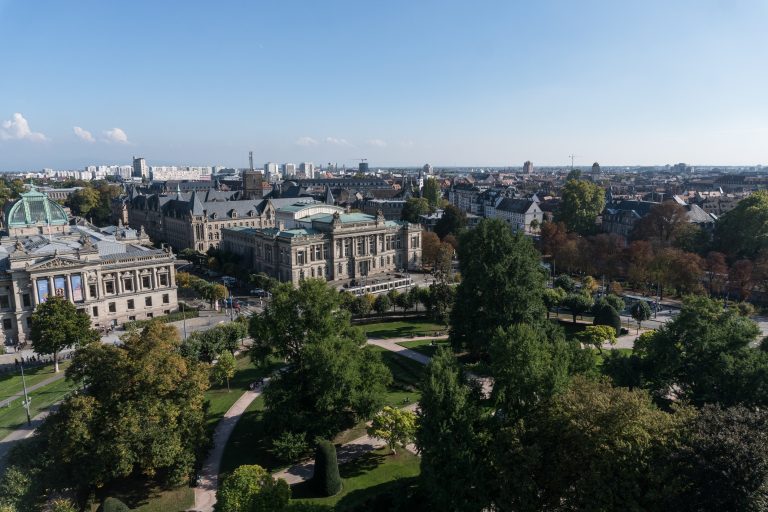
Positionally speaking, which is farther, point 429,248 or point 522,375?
point 429,248

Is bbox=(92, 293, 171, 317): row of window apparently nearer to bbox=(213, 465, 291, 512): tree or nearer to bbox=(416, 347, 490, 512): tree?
bbox=(213, 465, 291, 512): tree

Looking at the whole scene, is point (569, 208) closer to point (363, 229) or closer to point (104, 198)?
point (363, 229)

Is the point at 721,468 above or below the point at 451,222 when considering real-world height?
below

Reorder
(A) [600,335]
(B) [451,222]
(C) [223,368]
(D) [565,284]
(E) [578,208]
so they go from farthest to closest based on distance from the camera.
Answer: (B) [451,222], (E) [578,208], (D) [565,284], (A) [600,335], (C) [223,368]

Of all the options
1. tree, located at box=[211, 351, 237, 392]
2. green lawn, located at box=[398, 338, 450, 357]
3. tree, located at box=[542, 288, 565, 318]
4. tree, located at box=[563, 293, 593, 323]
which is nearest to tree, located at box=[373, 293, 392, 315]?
green lawn, located at box=[398, 338, 450, 357]

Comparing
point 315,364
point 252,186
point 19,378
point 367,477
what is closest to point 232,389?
point 315,364

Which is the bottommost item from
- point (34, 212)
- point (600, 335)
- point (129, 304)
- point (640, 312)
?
point (129, 304)

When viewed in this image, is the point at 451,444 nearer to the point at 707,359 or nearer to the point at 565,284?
the point at 707,359
